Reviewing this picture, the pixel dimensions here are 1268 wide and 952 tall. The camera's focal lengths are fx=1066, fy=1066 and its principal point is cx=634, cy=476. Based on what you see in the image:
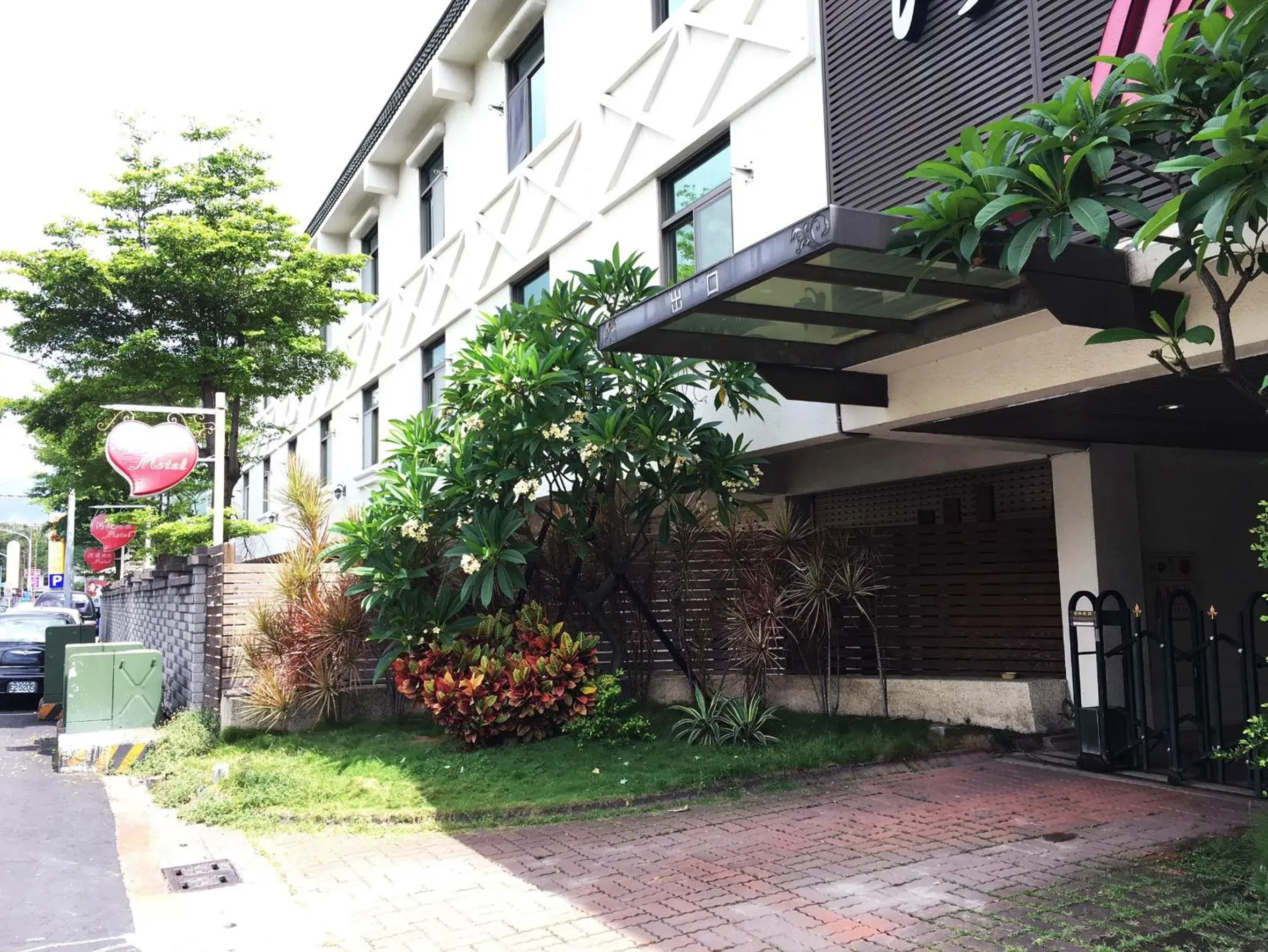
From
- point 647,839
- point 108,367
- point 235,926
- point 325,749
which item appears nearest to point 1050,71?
point 647,839

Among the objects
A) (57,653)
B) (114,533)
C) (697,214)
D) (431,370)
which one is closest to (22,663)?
(57,653)

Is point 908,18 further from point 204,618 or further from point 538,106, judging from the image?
point 204,618

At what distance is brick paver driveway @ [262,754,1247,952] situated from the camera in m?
5.24

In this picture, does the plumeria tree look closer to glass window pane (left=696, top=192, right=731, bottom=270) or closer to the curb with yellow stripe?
glass window pane (left=696, top=192, right=731, bottom=270)

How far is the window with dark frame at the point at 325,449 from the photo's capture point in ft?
82.4

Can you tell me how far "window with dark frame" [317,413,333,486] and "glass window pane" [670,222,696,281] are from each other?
14500 millimetres

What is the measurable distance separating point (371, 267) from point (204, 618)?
12.1 metres

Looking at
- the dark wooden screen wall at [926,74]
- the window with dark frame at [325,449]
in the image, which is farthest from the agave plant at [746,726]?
the window with dark frame at [325,449]

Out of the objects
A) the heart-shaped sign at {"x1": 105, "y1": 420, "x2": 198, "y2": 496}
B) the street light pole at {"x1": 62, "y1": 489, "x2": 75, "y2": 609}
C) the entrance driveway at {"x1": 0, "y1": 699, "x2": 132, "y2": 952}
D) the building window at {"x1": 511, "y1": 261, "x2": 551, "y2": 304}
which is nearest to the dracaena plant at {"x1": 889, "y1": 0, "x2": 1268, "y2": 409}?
the entrance driveway at {"x1": 0, "y1": 699, "x2": 132, "y2": 952}

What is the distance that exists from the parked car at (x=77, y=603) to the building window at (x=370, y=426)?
21.9 meters

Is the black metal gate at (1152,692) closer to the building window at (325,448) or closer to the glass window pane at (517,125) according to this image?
the glass window pane at (517,125)

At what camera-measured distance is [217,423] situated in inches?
578

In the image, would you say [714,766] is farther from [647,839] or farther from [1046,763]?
[1046,763]

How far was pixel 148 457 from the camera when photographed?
13.4 meters
